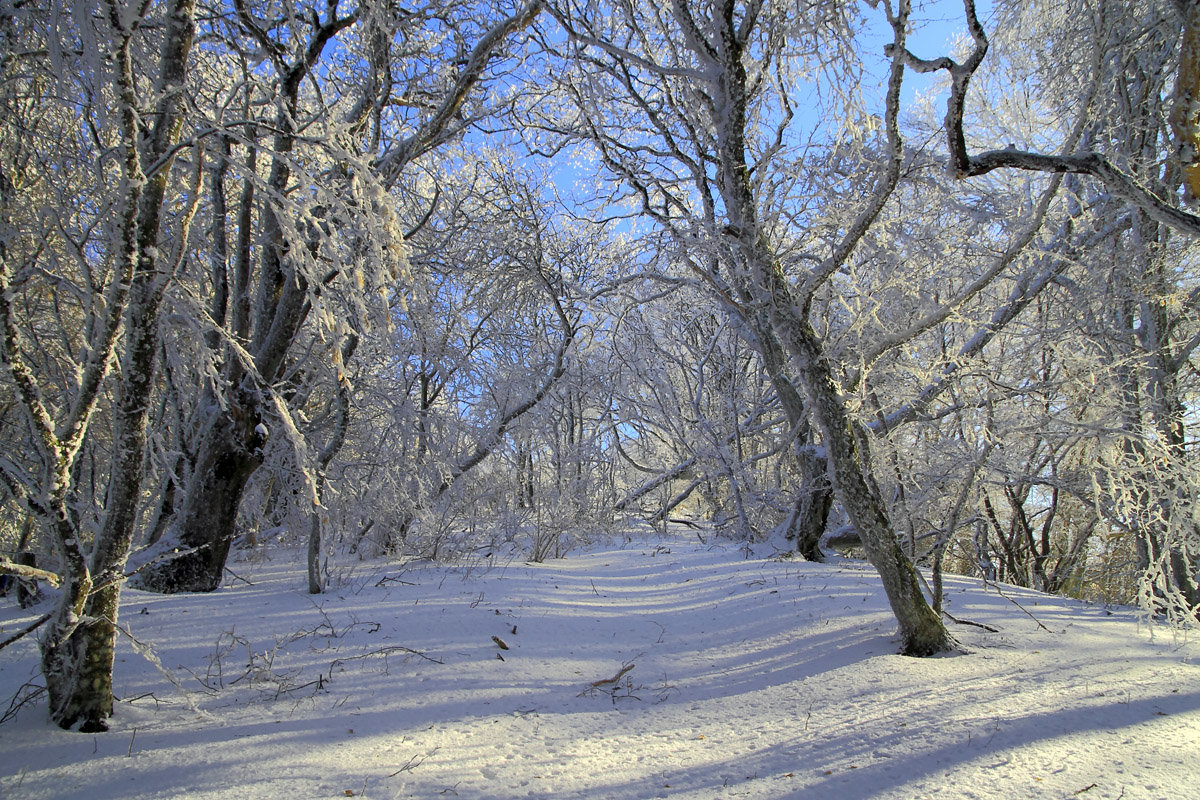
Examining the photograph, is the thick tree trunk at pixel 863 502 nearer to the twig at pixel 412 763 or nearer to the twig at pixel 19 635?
the twig at pixel 412 763

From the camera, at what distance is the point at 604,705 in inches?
126

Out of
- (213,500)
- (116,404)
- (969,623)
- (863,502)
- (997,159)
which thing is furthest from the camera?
(213,500)

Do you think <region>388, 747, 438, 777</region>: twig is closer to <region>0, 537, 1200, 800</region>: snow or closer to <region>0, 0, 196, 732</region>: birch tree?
<region>0, 537, 1200, 800</region>: snow

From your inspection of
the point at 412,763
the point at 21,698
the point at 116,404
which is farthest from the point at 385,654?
the point at 116,404

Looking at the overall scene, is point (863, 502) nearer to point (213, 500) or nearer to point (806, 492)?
point (806, 492)

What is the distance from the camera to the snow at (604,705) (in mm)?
2314

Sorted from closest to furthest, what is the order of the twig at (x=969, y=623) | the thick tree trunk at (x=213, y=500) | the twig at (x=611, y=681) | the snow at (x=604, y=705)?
the snow at (x=604, y=705), the twig at (x=611, y=681), the twig at (x=969, y=623), the thick tree trunk at (x=213, y=500)

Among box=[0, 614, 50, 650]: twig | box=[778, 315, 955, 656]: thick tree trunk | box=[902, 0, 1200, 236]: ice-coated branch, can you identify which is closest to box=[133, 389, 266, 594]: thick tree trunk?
box=[0, 614, 50, 650]: twig

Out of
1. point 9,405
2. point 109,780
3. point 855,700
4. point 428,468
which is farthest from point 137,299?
point 9,405

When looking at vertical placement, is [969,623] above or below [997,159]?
below

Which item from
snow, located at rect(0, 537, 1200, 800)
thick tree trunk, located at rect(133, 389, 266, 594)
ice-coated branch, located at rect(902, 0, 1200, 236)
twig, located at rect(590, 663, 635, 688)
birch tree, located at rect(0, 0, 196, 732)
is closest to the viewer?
snow, located at rect(0, 537, 1200, 800)

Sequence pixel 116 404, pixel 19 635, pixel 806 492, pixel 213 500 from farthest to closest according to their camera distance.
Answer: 1. pixel 806 492
2. pixel 213 500
3. pixel 116 404
4. pixel 19 635

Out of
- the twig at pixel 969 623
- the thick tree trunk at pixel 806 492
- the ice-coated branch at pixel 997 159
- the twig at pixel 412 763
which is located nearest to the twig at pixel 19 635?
the twig at pixel 412 763

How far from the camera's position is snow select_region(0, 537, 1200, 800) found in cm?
231
